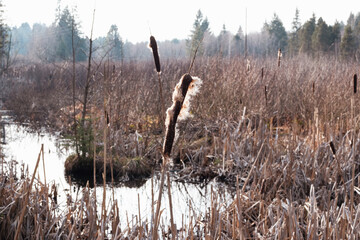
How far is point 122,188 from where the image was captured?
5.20 m

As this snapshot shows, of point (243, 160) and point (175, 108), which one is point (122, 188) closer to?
point (243, 160)

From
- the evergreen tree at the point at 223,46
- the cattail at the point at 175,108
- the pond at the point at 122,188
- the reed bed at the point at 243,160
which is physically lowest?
the pond at the point at 122,188

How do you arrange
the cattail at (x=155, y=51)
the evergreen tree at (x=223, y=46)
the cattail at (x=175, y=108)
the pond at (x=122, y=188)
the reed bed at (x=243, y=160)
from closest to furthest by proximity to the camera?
the cattail at (x=175, y=108)
the cattail at (x=155, y=51)
the reed bed at (x=243, y=160)
the pond at (x=122, y=188)
the evergreen tree at (x=223, y=46)

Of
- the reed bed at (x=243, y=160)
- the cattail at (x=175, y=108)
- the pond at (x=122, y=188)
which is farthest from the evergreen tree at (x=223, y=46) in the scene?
the cattail at (x=175, y=108)

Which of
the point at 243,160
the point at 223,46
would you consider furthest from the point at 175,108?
the point at 223,46

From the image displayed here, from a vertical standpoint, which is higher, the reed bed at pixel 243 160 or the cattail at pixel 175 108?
the cattail at pixel 175 108

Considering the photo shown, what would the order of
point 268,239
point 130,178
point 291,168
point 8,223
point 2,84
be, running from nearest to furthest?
point 268,239 < point 8,223 < point 291,168 < point 130,178 < point 2,84

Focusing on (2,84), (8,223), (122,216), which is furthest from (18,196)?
(2,84)

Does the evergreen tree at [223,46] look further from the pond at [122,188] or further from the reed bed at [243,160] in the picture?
the pond at [122,188]

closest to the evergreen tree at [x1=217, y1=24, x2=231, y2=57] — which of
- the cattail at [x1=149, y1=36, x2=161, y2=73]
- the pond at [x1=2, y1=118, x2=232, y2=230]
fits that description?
the pond at [x1=2, y1=118, x2=232, y2=230]

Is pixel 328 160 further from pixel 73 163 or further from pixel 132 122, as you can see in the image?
pixel 132 122

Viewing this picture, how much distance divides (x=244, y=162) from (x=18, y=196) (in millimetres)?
→ 3160

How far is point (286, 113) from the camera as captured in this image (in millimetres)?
7727

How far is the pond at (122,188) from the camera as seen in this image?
13.2 ft
